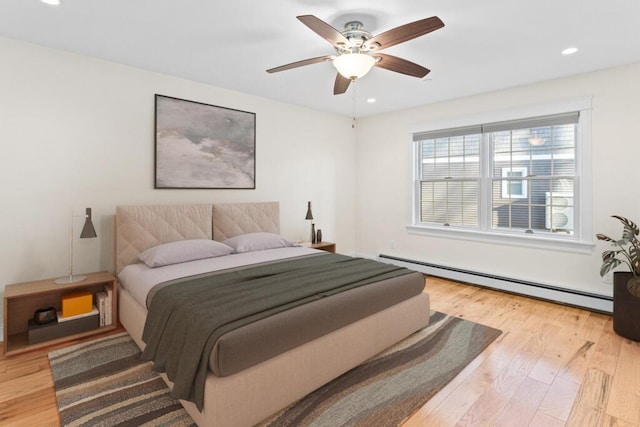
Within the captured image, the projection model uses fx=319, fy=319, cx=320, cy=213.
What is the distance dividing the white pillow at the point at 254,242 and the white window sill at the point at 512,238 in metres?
2.21

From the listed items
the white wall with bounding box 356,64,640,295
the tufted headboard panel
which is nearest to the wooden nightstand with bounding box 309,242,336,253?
the tufted headboard panel

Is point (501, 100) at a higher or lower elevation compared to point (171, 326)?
higher

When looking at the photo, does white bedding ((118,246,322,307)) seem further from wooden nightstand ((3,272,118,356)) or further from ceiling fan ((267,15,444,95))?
ceiling fan ((267,15,444,95))

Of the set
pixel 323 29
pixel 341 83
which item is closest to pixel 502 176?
pixel 341 83

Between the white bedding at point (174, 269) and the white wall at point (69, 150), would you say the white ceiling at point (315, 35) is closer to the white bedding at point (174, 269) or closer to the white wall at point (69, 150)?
the white wall at point (69, 150)

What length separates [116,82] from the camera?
317 cm

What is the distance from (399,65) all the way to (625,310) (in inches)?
114

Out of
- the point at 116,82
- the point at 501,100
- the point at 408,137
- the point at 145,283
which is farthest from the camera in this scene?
the point at 408,137

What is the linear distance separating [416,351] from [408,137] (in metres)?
3.35

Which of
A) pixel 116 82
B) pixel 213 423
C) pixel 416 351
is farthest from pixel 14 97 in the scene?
pixel 416 351

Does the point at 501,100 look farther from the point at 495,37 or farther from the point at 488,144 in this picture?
the point at 495,37

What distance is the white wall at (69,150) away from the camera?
2701 mm

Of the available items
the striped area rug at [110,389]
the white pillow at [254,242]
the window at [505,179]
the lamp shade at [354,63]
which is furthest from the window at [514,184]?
the striped area rug at [110,389]

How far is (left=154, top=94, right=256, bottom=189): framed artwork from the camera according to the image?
11.5ft
